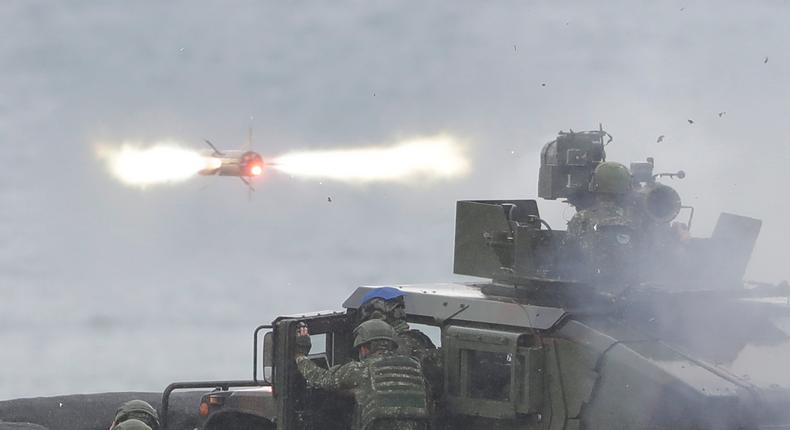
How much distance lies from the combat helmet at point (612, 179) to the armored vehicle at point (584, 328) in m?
0.01

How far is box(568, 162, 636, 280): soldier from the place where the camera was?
10602mm

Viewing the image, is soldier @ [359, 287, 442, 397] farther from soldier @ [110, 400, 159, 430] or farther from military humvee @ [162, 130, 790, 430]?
soldier @ [110, 400, 159, 430]

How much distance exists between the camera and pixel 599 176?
1170cm

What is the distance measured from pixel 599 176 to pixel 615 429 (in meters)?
3.01

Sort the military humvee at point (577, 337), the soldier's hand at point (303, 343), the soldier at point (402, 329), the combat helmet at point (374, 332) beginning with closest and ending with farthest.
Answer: the military humvee at point (577, 337) < the combat helmet at point (374, 332) < the soldier at point (402, 329) < the soldier's hand at point (303, 343)

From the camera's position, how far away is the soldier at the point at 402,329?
416 inches

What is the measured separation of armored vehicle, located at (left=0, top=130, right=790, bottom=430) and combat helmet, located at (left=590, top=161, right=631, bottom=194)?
0.04 ft

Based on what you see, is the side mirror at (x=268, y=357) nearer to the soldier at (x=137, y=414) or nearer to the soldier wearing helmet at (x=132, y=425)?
the soldier at (x=137, y=414)

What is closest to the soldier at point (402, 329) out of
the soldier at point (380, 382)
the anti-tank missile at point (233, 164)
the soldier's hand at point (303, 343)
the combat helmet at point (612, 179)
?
the soldier at point (380, 382)

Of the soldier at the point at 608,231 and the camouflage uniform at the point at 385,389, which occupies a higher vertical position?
the soldier at the point at 608,231

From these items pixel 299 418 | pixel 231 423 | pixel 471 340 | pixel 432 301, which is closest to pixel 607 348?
pixel 471 340

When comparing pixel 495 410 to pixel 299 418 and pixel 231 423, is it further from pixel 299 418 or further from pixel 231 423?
pixel 231 423

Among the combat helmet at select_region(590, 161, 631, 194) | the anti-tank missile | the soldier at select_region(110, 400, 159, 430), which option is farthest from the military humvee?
the anti-tank missile

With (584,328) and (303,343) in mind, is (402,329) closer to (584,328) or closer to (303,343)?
(303,343)
